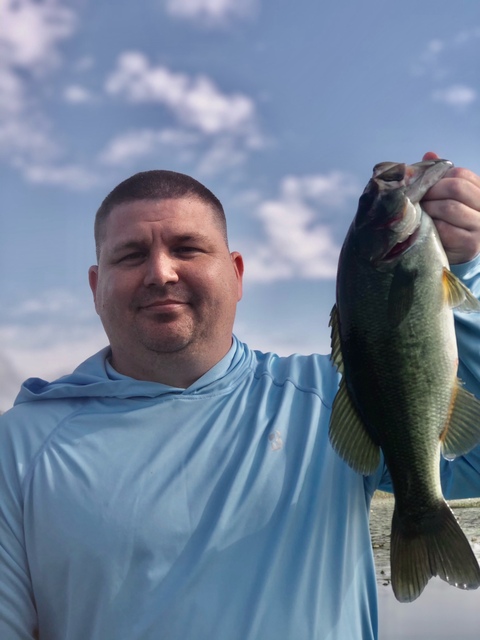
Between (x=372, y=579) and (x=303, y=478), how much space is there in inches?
20.1

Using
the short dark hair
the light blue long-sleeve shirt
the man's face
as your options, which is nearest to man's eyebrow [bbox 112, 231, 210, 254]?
the man's face

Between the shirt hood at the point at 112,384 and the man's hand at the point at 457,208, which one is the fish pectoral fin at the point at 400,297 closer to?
the man's hand at the point at 457,208

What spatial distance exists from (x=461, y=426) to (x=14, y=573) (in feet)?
6.60

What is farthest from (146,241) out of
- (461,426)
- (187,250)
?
(461,426)

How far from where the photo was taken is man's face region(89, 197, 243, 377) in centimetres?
332

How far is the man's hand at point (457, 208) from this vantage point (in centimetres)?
243

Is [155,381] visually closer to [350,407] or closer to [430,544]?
[350,407]

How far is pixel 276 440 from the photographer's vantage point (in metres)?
2.96

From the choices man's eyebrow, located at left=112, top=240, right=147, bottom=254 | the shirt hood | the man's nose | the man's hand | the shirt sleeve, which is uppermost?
man's eyebrow, located at left=112, top=240, right=147, bottom=254

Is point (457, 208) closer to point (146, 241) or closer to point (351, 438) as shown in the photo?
point (351, 438)

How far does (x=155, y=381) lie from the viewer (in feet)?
11.3

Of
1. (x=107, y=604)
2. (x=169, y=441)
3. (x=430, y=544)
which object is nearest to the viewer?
(x=430, y=544)

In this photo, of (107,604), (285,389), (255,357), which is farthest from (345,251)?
(107,604)

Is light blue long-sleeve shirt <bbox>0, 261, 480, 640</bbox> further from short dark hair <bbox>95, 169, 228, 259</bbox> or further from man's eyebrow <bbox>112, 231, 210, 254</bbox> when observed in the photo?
short dark hair <bbox>95, 169, 228, 259</bbox>
